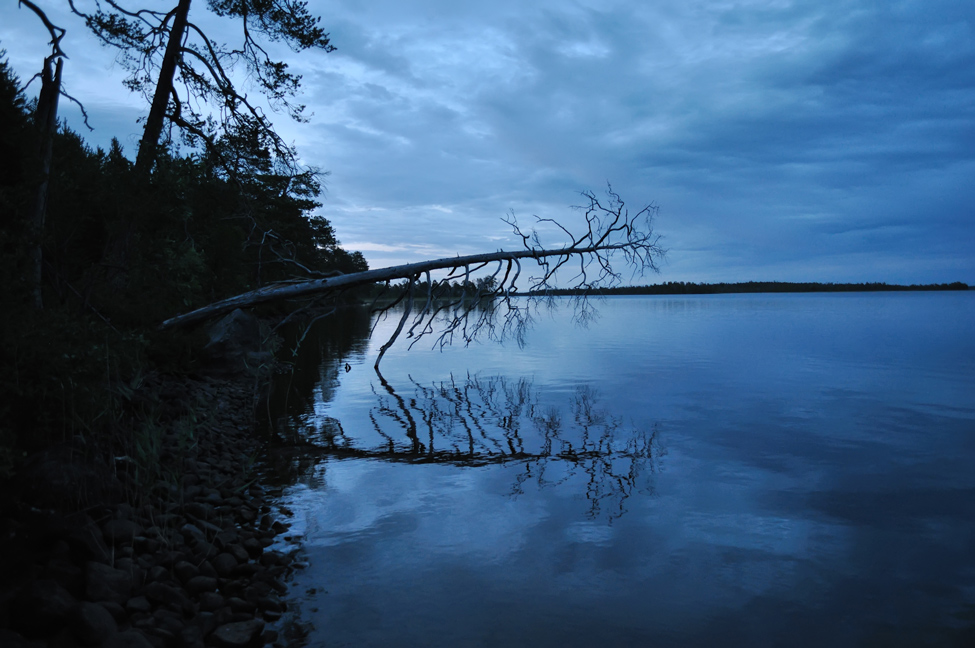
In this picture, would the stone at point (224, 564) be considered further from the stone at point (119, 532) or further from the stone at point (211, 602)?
the stone at point (119, 532)

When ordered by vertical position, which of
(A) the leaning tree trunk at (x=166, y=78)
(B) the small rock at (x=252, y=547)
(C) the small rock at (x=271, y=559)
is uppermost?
(A) the leaning tree trunk at (x=166, y=78)

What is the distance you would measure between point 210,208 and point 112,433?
42.3 ft

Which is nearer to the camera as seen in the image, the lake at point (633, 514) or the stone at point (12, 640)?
the stone at point (12, 640)

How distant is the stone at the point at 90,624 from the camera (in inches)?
167

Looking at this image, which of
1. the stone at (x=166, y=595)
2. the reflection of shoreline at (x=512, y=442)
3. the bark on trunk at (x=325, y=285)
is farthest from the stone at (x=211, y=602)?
the bark on trunk at (x=325, y=285)

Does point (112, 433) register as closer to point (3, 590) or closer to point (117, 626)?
point (3, 590)

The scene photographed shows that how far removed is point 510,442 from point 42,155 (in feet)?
28.8

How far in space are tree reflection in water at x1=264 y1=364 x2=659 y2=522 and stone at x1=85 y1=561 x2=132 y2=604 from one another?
13.9 ft

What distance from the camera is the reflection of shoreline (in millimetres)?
9688

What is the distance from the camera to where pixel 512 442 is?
39.3ft

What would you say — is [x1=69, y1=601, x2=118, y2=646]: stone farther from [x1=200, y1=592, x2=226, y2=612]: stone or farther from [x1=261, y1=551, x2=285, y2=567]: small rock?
[x1=261, y1=551, x2=285, y2=567]: small rock

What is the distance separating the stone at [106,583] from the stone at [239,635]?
89cm

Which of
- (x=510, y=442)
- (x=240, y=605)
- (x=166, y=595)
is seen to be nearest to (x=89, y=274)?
(x=166, y=595)

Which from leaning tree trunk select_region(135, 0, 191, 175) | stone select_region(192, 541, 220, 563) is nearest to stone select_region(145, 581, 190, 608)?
stone select_region(192, 541, 220, 563)
